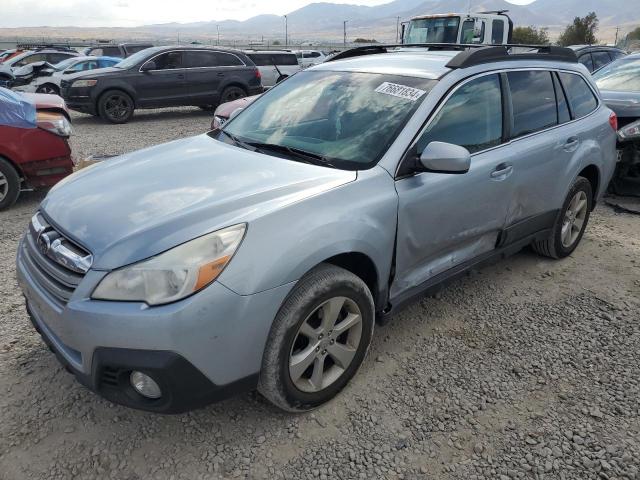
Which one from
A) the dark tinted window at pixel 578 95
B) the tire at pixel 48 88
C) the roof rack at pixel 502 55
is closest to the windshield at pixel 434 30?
the tire at pixel 48 88

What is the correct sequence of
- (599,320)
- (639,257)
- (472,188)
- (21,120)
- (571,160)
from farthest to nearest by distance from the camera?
(21,120) → (639,257) → (571,160) → (599,320) → (472,188)

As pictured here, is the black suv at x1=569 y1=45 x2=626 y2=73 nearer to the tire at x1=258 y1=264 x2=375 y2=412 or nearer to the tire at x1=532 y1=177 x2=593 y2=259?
the tire at x1=532 y1=177 x2=593 y2=259

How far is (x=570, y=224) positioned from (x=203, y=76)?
1004 cm

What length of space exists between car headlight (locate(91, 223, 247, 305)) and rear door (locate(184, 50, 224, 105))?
35.6ft

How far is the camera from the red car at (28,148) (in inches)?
208

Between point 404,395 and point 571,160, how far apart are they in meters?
2.42

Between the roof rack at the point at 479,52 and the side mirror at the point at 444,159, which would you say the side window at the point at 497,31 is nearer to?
the roof rack at the point at 479,52

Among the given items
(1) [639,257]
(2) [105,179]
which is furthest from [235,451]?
(1) [639,257]

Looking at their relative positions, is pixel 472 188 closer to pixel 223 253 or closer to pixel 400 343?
pixel 400 343

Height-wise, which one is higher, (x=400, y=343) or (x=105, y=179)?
(x=105, y=179)

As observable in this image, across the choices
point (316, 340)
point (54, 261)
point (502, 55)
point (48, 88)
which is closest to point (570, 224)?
point (502, 55)

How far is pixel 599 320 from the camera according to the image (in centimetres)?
346

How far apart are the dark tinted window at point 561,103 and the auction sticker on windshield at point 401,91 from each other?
159cm

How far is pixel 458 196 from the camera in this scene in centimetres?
298
